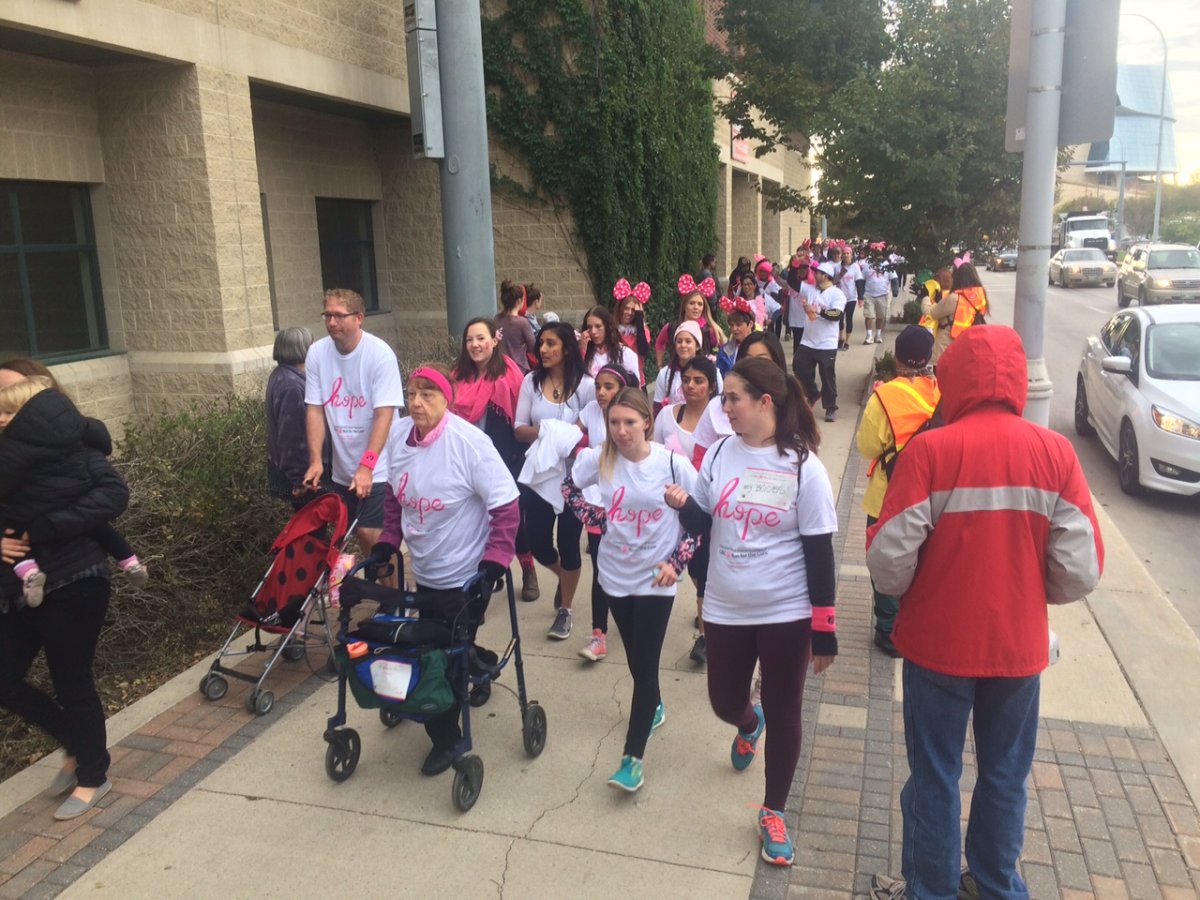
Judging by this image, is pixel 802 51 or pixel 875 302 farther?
pixel 875 302

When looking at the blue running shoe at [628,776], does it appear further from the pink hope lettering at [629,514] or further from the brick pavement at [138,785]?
the brick pavement at [138,785]

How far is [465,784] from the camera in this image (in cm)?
393

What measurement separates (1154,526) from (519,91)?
951cm

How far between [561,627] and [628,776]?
174 cm

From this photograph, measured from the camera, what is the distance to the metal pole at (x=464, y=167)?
338 inches

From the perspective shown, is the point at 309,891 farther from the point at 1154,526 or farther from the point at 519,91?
the point at 519,91

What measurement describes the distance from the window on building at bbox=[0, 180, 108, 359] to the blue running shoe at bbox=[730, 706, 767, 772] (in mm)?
7822

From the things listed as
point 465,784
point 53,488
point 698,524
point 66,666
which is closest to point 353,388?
point 53,488

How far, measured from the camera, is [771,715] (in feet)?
11.7

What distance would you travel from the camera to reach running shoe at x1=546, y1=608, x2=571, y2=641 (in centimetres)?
562

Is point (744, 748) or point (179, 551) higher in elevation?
point (179, 551)

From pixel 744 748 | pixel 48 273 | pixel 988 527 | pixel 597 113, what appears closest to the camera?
pixel 988 527

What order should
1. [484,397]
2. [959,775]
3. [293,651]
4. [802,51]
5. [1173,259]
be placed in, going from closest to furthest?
[959,775], [293,651], [484,397], [802,51], [1173,259]

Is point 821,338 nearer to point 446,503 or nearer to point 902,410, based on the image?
point 902,410
